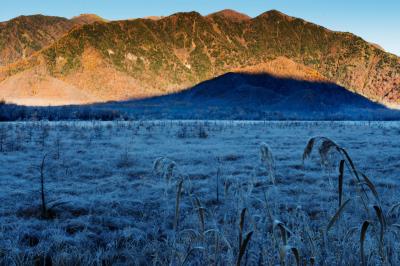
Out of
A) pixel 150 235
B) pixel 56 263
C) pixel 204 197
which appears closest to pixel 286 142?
pixel 204 197

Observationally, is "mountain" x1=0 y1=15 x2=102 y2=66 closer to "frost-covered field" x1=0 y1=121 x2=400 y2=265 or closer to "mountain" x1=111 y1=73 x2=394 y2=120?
"mountain" x1=111 y1=73 x2=394 y2=120

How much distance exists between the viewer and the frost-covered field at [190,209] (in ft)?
9.10

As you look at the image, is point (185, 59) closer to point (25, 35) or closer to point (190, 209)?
point (25, 35)

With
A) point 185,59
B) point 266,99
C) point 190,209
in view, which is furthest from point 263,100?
point 190,209

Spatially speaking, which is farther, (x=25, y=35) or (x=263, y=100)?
(x=25, y=35)

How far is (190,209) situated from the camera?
6.10 meters

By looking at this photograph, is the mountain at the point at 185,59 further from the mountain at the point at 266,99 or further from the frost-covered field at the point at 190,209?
the frost-covered field at the point at 190,209

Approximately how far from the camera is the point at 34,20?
170625 mm

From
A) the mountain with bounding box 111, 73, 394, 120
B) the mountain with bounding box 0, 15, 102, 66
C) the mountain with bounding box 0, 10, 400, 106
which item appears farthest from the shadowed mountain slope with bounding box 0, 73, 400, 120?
the mountain with bounding box 0, 15, 102, 66

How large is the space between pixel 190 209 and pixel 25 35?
166 metres

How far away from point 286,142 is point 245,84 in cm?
5710

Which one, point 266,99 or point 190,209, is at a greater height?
point 266,99

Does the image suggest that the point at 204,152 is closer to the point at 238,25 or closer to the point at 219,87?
the point at 219,87

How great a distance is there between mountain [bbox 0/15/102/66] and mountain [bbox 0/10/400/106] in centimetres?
4324
